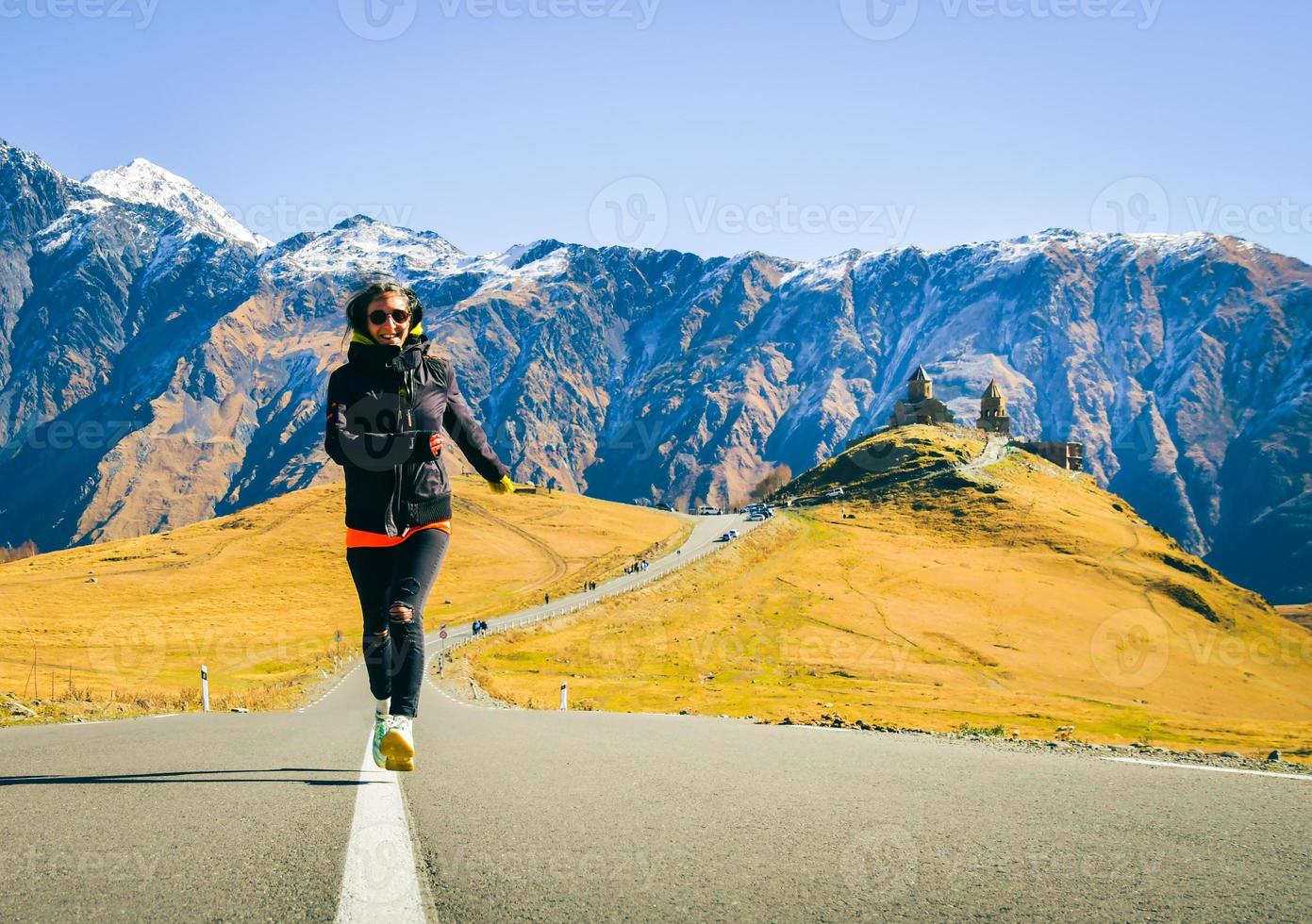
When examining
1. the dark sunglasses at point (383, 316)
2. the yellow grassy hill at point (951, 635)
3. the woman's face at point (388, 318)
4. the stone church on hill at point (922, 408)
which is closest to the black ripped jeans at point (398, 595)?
the woman's face at point (388, 318)

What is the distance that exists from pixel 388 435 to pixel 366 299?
3.81 feet

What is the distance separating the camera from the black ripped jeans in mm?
6742

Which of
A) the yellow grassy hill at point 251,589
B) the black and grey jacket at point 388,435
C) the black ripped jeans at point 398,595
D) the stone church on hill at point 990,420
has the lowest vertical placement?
the yellow grassy hill at point 251,589

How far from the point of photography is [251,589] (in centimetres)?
9888

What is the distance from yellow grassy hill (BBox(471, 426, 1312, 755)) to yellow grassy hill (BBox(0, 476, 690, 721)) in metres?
15.8

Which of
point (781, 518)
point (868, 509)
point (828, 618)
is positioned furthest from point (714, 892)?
point (868, 509)

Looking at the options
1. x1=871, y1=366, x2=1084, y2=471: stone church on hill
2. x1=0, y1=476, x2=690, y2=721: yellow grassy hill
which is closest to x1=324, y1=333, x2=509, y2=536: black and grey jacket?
x1=0, y1=476, x2=690, y2=721: yellow grassy hill

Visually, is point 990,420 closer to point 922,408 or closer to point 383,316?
point 922,408

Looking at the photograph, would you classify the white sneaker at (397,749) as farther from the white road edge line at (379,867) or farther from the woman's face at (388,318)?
the woman's face at (388,318)

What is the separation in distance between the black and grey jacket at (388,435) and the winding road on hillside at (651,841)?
6.42 ft

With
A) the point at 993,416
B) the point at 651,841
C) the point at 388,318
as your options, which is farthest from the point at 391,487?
the point at 993,416

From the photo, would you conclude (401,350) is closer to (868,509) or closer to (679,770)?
(679,770)

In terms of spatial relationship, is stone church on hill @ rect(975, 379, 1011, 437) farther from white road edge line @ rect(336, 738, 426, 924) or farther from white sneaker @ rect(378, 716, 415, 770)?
white road edge line @ rect(336, 738, 426, 924)

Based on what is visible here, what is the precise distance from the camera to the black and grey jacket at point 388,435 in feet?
22.0
